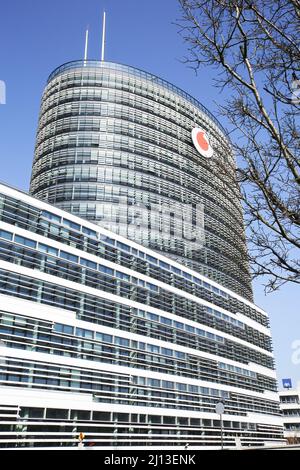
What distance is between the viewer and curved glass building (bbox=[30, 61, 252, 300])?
70188 mm

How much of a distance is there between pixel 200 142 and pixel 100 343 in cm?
6371

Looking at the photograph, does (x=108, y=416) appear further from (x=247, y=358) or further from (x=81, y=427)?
(x=247, y=358)

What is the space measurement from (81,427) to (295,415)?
93435mm

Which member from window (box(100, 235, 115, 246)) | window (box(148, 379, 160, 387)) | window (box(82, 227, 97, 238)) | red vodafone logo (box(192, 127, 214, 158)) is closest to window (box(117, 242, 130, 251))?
window (box(100, 235, 115, 246))

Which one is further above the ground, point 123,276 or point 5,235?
point 123,276

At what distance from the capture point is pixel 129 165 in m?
75.1

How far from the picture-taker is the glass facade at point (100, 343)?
32156mm

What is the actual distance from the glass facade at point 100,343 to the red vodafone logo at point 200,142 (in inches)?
1442

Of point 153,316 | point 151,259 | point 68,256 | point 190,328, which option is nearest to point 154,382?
point 153,316

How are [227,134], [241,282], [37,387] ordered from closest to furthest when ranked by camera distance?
[227,134], [37,387], [241,282]

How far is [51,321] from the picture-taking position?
35250 mm

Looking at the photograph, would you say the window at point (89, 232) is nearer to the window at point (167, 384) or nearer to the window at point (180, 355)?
the window at point (180, 355)

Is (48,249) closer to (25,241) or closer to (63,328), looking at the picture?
(25,241)

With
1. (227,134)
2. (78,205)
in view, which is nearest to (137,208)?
(78,205)
